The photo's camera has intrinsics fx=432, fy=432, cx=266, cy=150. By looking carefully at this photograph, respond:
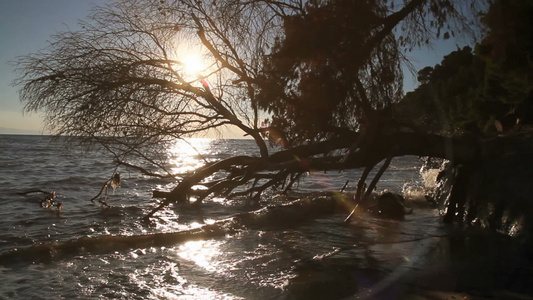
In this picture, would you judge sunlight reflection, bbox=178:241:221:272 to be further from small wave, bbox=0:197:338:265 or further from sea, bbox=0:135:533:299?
small wave, bbox=0:197:338:265

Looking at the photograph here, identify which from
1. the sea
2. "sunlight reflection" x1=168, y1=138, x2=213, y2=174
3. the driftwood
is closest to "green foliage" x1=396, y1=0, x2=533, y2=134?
the driftwood

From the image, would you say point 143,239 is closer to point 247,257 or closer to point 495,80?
point 247,257

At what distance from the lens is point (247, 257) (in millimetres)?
7387

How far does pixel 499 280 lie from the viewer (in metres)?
5.71

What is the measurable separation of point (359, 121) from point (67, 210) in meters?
9.55

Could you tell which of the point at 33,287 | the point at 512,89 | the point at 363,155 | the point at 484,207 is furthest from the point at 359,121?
the point at 512,89

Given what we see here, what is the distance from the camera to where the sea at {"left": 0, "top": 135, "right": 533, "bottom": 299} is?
563 centimetres

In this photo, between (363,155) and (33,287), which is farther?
(363,155)

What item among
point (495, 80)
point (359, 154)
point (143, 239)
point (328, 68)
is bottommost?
point (143, 239)

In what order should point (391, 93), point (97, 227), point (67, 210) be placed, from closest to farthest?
1. point (391, 93)
2. point (97, 227)
3. point (67, 210)

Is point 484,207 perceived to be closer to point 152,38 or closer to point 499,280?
point 499,280

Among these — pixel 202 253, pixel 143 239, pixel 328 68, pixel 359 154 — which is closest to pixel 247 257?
pixel 202 253

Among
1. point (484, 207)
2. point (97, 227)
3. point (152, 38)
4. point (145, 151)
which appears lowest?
point (97, 227)

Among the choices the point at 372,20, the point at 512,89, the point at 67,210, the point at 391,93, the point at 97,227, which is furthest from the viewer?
the point at 512,89
